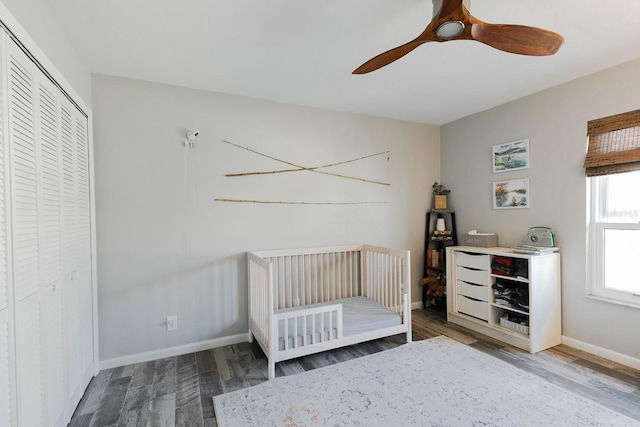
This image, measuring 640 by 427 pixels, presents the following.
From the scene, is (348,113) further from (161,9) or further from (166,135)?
(161,9)

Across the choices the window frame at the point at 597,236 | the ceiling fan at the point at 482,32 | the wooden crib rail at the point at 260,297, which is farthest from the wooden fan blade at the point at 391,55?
the window frame at the point at 597,236

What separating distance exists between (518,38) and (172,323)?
3.04 meters

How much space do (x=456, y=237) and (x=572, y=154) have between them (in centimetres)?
149

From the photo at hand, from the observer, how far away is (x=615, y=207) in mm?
2451

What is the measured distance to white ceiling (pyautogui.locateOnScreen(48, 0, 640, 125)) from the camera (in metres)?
1.67

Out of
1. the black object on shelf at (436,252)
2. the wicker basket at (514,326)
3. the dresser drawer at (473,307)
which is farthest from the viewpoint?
the black object on shelf at (436,252)

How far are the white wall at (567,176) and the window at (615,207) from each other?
3.0 inches

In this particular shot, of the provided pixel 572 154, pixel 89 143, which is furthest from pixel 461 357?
pixel 89 143

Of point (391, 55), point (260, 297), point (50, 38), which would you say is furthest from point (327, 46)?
point (260, 297)

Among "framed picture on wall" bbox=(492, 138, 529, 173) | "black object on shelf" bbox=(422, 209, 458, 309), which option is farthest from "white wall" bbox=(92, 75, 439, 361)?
"framed picture on wall" bbox=(492, 138, 529, 173)

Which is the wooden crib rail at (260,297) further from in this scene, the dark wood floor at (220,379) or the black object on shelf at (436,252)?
the black object on shelf at (436,252)

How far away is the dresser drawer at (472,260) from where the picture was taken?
2.96 m

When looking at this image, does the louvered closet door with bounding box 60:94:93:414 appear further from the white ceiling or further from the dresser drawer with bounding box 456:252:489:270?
the dresser drawer with bounding box 456:252:489:270

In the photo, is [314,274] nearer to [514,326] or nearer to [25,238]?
[514,326]
